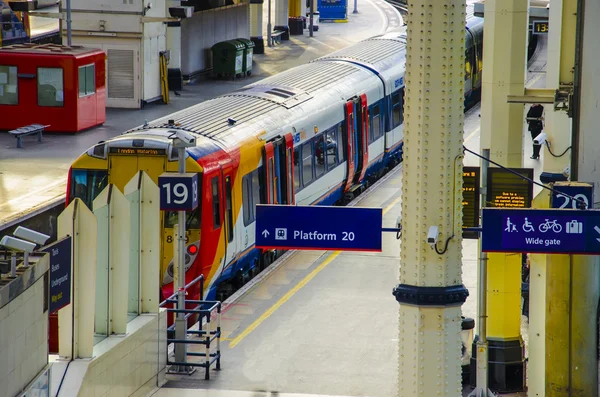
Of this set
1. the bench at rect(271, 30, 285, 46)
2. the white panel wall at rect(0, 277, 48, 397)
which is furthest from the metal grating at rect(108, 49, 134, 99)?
the white panel wall at rect(0, 277, 48, 397)

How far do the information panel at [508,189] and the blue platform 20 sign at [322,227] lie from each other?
11.7 feet

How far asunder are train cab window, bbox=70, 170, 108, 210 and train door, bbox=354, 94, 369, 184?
8896 mm

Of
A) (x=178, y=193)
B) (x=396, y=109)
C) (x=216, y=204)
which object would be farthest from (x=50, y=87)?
(x=178, y=193)

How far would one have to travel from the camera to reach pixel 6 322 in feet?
30.9

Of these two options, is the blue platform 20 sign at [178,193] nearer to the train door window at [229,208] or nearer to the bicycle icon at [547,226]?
the train door window at [229,208]

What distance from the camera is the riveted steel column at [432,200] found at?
29.8 ft

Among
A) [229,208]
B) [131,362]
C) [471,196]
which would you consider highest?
[471,196]

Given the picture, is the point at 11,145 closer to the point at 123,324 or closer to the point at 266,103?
the point at 266,103

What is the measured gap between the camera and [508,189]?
42.5 feet

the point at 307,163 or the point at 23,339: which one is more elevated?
the point at 23,339

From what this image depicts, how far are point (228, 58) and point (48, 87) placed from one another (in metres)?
12.3

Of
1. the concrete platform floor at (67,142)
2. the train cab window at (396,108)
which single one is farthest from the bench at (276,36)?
the train cab window at (396,108)

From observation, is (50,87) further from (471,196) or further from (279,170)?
(471,196)

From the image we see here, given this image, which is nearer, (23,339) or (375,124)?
(23,339)
